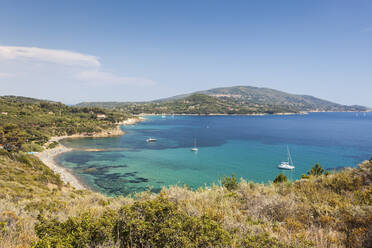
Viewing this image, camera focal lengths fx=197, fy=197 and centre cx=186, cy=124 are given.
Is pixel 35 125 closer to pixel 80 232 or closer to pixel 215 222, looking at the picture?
pixel 80 232

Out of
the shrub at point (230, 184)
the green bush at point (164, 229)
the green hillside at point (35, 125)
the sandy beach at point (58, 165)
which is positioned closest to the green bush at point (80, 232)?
the green bush at point (164, 229)

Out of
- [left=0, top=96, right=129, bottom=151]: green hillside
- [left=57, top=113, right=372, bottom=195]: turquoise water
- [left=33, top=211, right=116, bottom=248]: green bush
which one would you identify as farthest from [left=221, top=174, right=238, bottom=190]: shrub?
[left=0, top=96, right=129, bottom=151]: green hillside

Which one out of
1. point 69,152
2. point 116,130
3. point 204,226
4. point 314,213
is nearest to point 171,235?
point 204,226

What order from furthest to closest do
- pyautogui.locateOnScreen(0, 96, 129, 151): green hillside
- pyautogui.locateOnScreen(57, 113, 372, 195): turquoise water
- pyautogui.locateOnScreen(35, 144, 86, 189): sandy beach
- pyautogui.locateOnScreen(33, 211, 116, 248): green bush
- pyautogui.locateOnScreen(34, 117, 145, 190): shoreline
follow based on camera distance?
pyautogui.locateOnScreen(0, 96, 129, 151): green hillside
pyautogui.locateOnScreen(57, 113, 372, 195): turquoise water
pyautogui.locateOnScreen(34, 117, 145, 190): shoreline
pyautogui.locateOnScreen(35, 144, 86, 189): sandy beach
pyautogui.locateOnScreen(33, 211, 116, 248): green bush

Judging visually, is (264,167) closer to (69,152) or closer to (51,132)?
(69,152)

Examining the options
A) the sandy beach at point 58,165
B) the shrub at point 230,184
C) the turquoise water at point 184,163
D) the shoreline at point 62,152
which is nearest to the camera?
the shrub at point 230,184

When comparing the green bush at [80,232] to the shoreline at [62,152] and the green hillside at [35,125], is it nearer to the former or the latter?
the shoreline at [62,152]

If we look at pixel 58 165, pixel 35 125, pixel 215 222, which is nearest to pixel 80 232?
pixel 215 222

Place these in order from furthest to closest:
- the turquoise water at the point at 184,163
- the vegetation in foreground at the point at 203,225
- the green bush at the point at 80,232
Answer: the turquoise water at the point at 184,163 < the vegetation in foreground at the point at 203,225 < the green bush at the point at 80,232

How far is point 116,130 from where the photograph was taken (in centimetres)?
8212

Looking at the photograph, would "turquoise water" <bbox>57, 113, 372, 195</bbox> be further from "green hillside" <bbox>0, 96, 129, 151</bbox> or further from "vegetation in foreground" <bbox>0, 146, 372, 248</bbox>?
"vegetation in foreground" <bbox>0, 146, 372, 248</bbox>

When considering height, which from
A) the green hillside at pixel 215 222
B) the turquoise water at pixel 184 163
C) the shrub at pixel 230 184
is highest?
the green hillside at pixel 215 222

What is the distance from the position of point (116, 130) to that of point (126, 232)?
82.6 m

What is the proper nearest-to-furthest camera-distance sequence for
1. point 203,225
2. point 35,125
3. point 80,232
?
point 80,232 < point 203,225 < point 35,125
